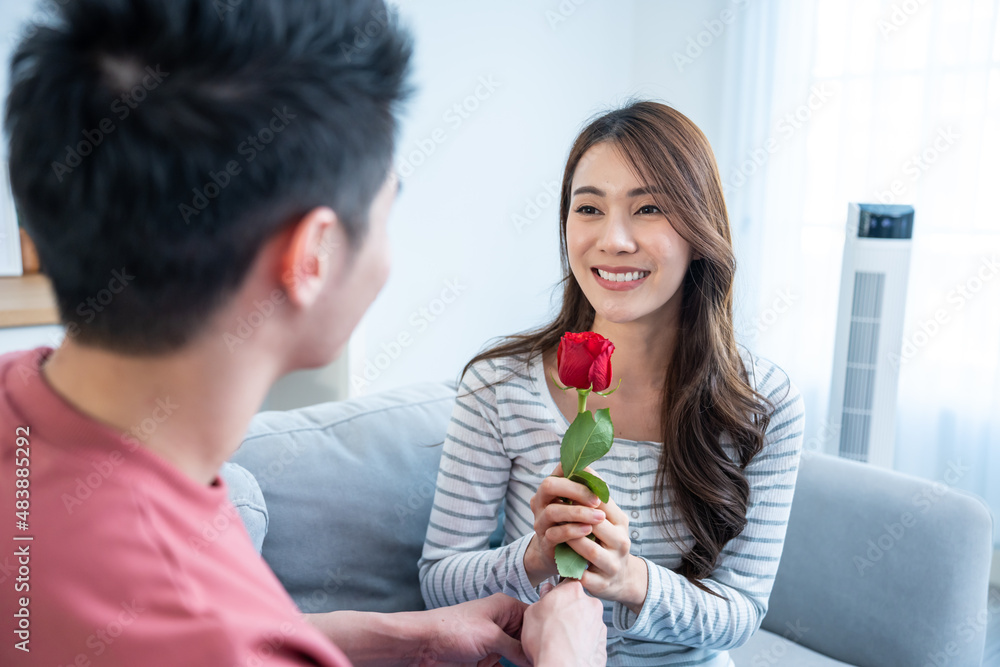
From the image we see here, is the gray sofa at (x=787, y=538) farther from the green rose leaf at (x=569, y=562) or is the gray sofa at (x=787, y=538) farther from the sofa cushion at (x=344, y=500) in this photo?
the green rose leaf at (x=569, y=562)

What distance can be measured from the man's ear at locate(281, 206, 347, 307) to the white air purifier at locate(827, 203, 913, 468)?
179 centimetres

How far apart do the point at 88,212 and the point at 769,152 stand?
2.95 metres

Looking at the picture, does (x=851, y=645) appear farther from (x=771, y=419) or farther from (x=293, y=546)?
(x=293, y=546)
